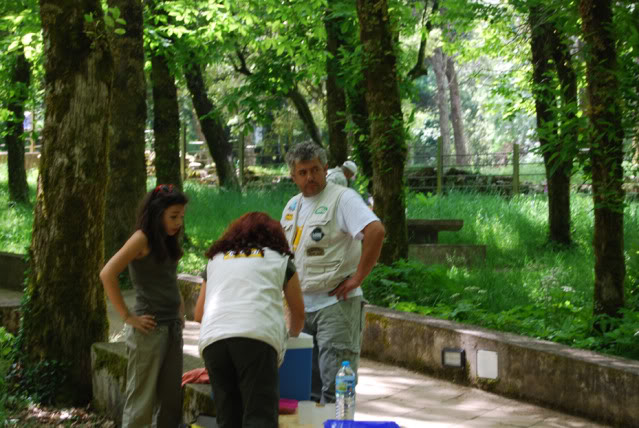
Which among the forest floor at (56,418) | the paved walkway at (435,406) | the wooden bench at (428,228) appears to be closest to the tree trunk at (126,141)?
the paved walkway at (435,406)

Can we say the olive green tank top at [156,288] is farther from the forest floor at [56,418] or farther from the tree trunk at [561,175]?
the tree trunk at [561,175]

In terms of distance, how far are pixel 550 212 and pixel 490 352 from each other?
1083 cm

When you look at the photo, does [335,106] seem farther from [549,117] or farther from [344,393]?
[344,393]

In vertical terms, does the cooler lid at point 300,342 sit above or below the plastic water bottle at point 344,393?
above

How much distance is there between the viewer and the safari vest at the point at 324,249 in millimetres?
6031

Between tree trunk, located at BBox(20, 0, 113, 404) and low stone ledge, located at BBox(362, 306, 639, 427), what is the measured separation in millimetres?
2941

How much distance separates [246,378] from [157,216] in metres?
1.45

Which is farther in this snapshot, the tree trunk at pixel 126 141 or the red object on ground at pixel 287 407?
the tree trunk at pixel 126 141

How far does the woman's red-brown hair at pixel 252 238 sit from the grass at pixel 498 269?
13.5 feet

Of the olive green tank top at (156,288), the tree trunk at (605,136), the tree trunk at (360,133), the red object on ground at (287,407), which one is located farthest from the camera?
the tree trunk at (360,133)

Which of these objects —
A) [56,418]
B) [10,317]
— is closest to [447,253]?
[10,317]

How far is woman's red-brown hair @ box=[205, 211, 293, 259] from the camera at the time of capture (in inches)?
205

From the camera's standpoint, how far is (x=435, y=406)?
25.3ft

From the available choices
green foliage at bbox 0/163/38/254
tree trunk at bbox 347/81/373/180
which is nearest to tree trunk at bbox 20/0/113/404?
tree trunk at bbox 347/81/373/180
